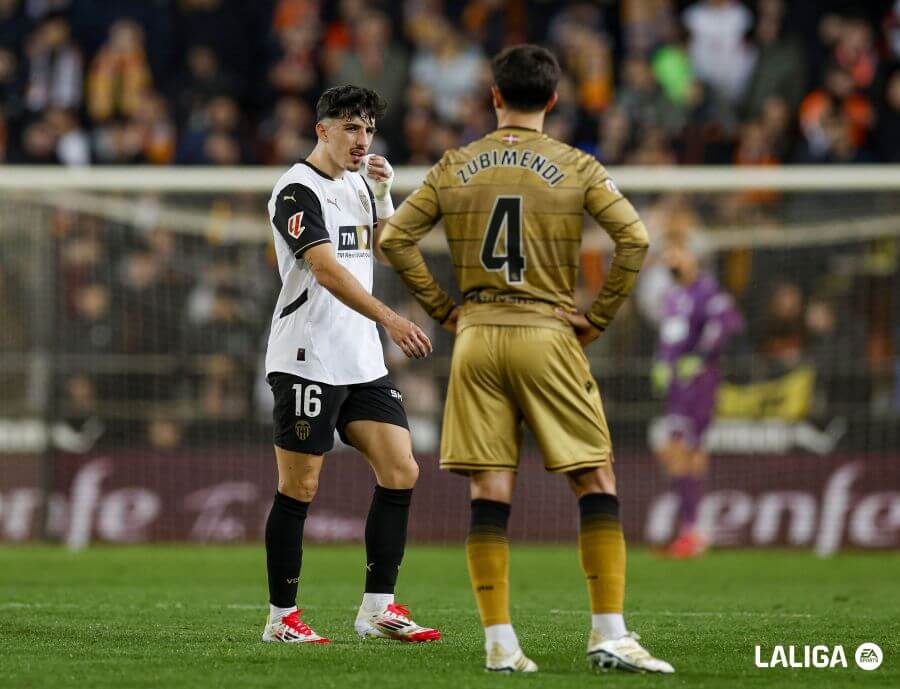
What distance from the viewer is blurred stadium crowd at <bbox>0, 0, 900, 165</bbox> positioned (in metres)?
15.8

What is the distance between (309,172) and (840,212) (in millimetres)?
8027

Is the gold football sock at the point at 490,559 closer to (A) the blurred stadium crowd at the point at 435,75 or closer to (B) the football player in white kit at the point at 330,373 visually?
(B) the football player in white kit at the point at 330,373

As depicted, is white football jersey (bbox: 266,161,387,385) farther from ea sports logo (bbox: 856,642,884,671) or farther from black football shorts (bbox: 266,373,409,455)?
ea sports logo (bbox: 856,642,884,671)

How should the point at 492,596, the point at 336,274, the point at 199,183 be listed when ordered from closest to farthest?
1. the point at 492,596
2. the point at 336,274
3. the point at 199,183

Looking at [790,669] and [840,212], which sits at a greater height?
[840,212]

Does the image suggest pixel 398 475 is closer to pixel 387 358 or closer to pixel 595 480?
pixel 595 480

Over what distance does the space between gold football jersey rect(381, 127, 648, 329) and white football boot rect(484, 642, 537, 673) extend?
3.84 ft

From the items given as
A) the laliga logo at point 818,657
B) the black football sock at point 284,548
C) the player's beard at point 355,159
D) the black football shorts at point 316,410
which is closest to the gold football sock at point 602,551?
the laliga logo at point 818,657

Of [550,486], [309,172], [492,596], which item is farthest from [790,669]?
[550,486]

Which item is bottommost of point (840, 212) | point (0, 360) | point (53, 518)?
point (53, 518)

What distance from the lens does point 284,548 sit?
6730mm

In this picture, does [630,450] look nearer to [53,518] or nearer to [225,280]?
[225,280]

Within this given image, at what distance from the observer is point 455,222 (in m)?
5.82

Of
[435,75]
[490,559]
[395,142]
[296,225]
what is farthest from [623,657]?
[435,75]
